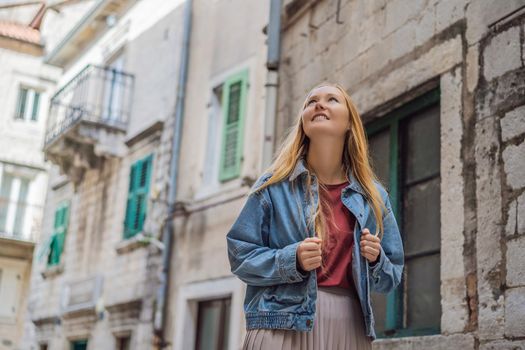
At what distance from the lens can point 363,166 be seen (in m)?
2.59

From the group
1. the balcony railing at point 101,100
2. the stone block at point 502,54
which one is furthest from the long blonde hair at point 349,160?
the balcony railing at point 101,100

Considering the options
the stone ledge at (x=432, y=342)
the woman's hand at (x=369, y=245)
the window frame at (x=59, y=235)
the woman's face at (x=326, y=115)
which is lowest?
the stone ledge at (x=432, y=342)

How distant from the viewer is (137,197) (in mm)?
Result: 11883

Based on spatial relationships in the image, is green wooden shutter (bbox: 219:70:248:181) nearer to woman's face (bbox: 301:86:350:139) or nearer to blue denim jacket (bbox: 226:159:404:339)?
woman's face (bbox: 301:86:350:139)

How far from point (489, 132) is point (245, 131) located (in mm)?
5114

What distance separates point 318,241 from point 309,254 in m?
0.06

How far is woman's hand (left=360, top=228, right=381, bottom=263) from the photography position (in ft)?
7.58

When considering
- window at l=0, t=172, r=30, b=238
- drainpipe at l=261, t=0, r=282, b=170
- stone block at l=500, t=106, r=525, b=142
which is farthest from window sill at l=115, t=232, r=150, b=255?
window at l=0, t=172, r=30, b=238

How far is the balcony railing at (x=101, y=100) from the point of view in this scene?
43.4 feet

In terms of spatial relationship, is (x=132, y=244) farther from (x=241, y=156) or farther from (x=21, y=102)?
(x=21, y=102)

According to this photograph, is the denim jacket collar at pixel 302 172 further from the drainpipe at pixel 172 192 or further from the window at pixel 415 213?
the drainpipe at pixel 172 192

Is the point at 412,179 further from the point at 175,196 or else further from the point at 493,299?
the point at 175,196

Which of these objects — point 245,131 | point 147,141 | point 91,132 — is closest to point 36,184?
point 91,132

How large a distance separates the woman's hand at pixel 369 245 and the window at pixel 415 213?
2864 mm
